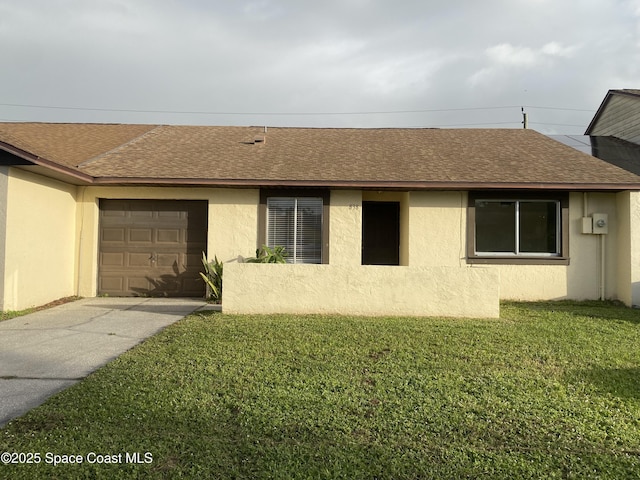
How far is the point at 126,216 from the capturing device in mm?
10023

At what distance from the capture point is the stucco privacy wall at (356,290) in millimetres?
7520

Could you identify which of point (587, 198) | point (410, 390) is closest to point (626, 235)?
point (587, 198)

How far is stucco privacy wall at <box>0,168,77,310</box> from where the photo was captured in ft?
25.2

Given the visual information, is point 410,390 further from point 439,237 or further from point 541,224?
point 541,224

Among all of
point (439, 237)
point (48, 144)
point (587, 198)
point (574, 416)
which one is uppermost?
point (48, 144)

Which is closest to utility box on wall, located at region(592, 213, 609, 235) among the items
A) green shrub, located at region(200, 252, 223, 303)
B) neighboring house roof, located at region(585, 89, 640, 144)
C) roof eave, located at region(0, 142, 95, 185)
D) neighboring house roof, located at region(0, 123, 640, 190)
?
neighboring house roof, located at region(0, 123, 640, 190)

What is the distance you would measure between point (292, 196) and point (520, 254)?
17.9 feet

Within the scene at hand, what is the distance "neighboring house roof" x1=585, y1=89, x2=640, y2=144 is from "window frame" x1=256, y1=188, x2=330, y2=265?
11.3m

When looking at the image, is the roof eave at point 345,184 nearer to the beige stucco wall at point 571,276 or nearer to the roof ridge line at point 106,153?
the roof ridge line at point 106,153

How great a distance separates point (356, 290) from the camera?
298 inches

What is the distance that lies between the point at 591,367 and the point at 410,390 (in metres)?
2.39

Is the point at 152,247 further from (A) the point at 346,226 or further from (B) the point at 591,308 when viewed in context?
(B) the point at 591,308

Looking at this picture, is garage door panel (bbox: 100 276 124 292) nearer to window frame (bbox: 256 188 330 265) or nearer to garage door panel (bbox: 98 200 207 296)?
garage door panel (bbox: 98 200 207 296)


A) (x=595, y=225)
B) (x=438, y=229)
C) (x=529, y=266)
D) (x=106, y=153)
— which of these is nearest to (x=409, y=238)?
(x=438, y=229)
